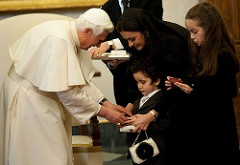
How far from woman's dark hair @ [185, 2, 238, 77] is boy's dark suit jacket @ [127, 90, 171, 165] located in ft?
1.55

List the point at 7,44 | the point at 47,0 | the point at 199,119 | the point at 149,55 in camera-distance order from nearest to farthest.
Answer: the point at 199,119 → the point at 149,55 → the point at 7,44 → the point at 47,0

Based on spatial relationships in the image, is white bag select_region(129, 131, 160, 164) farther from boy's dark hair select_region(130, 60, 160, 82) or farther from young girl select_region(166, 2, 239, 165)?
boy's dark hair select_region(130, 60, 160, 82)

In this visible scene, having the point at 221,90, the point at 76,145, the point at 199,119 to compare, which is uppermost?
the point at 221,90

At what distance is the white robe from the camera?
384cm

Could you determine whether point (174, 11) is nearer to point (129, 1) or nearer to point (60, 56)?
point (129, 1)

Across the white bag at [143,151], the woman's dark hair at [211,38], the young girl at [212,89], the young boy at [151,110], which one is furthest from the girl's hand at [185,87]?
the white bag at [143,151]

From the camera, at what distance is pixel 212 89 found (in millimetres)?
4020

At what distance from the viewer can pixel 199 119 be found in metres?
4.13

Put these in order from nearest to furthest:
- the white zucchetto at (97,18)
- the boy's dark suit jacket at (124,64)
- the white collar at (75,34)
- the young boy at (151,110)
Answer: the white zucchetto at (97,18) → the white collar at (75,34) → the young boy at (151,110) → the boy's dark suit jacket at (124,64)

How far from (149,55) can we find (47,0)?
2.27m

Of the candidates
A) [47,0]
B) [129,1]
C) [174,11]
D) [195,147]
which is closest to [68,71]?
[195,147]

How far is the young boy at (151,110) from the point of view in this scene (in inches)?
170

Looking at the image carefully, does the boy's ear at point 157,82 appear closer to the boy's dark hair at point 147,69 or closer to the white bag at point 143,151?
the boy's dark hair at point 147,69

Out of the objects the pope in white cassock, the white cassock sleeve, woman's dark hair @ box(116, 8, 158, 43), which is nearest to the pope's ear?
the pope in white cassock
